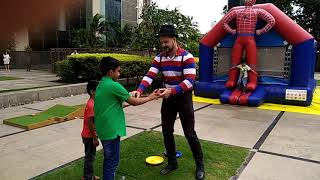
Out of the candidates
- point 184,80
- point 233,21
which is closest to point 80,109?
point 184,80

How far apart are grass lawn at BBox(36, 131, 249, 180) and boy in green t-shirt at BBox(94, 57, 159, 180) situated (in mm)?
679

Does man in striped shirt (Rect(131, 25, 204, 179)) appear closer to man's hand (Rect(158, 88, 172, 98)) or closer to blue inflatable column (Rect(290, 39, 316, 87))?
man's hand (Rect(158, 88, 172, 98))

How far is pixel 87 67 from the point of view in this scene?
1116 cm

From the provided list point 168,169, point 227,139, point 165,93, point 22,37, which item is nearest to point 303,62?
point 227,139

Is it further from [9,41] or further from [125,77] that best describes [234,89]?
[9,41]

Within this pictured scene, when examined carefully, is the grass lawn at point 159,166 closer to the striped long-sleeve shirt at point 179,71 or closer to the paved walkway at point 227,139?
the paved walkway at point 227,139

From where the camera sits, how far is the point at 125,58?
39.1ft

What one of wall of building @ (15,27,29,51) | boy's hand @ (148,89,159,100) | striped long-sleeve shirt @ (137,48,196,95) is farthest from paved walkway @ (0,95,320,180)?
wall of building @ (15,27,29,51)

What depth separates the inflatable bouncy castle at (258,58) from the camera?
861 centimetres

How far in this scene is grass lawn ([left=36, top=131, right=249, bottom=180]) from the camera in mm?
3906

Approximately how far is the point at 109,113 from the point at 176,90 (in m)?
0.88

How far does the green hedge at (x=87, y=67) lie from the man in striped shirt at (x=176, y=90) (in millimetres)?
7163

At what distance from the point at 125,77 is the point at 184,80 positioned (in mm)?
8248

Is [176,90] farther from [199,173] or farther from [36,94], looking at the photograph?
[36,94]
